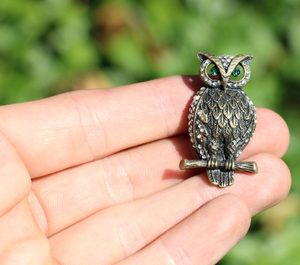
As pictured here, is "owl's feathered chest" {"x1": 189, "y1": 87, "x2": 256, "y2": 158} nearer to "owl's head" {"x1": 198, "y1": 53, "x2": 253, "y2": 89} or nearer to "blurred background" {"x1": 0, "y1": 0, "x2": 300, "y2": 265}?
"owl's head" {"x1": 198, "y1": 53, "x2": 253, "y2": 89}

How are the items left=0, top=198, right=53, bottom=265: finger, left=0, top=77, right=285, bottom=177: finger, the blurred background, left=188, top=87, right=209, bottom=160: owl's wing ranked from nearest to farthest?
left=0, top=198, right=53, bottom=265: finger
left=0, top=77, right=285, bottom=177: finger
left=188, top=87, right=209, bottom=160: owl's wing
the blurred background

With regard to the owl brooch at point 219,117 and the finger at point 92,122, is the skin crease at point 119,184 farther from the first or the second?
the owl brooch at point 219,117

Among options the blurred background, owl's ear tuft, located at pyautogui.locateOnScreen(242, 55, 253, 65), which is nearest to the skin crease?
owl's ear tuft, located at pyautogui.locateOnScreen(242, 55, 253, 65)

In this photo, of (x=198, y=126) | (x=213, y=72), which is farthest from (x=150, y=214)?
(x=213, y=72)

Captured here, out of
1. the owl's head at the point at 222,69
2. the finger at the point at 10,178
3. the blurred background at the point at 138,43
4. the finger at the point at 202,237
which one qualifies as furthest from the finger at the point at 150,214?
the blurred background at the point at 138,43

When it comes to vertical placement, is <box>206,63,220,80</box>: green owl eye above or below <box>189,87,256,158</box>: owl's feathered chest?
above

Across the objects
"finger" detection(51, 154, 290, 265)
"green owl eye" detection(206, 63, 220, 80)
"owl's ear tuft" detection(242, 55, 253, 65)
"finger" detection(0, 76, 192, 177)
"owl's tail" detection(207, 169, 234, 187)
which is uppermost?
"owl's ear tuft" detection(242, 55, 253, 65)
